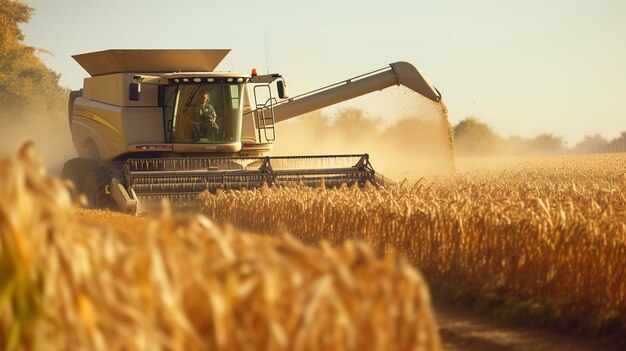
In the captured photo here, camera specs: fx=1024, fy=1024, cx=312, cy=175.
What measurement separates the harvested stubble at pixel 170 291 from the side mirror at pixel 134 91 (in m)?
15.1

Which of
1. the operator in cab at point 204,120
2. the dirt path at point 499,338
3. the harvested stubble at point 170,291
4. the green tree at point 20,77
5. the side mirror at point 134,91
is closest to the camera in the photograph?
the harvested stubble at point 170,291

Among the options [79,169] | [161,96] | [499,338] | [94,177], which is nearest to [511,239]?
[499,338]

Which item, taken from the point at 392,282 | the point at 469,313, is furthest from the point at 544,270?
the point at 392,282

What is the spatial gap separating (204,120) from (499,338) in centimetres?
1138

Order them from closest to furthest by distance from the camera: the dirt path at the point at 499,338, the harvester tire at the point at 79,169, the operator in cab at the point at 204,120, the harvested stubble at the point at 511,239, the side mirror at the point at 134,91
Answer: the dirt path at the point at 499,338 < the harvested stubble at the point at 511,239 < the side mirror at the point at 134,91 < the operator in cab at the point at 204,120 < the harvester tire at the point at 79,169

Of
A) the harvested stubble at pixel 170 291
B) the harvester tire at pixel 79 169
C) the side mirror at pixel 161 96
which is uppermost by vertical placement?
the side mirror at pixel 161 96

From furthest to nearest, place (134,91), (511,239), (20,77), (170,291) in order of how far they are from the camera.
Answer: (20,77) < (134,91) < (511,239) < (170,291)

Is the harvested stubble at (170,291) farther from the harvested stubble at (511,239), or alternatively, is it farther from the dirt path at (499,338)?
the harvested stubble at (511,239)

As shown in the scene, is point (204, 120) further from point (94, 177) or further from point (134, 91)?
point (94, 177)

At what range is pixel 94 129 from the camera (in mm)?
20953

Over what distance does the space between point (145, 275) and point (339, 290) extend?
0.62 m

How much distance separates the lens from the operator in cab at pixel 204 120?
19.1 metres

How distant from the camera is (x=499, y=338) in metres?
8.65

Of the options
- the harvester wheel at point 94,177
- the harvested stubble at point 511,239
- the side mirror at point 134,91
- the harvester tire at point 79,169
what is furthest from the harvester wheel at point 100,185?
the harvested stubble at point 511,239
